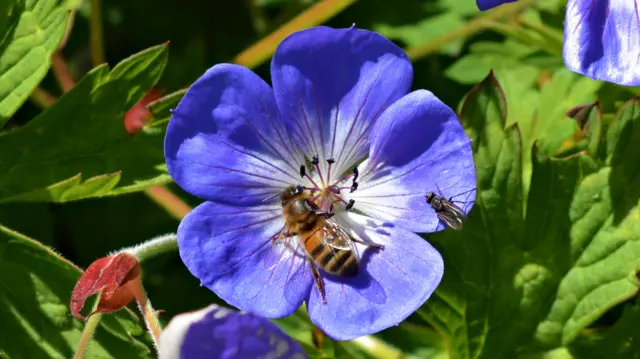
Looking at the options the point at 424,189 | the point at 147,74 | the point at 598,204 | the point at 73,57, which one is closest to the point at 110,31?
the point at 73,57

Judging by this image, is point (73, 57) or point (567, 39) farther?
point (73, 57)

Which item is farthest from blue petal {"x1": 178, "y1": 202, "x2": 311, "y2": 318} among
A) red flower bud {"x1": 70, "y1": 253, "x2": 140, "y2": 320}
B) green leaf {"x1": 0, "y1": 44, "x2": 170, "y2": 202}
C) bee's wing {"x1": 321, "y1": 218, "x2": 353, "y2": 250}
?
green leaf {"x1": 0, "y1": 44, "x2": 170, "y2": 202}

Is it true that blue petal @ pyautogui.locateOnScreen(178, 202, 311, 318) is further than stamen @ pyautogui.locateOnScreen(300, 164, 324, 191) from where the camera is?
No

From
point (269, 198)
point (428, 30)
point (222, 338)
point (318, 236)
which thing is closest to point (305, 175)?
point (269, 198)

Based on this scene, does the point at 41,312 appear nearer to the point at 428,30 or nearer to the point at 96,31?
the point at 96,31

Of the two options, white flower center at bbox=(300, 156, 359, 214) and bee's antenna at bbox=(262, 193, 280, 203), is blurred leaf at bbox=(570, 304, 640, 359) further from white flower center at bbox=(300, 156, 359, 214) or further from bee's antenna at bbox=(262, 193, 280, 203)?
bee's antenna at bbox=(262, 193, 280, 203)

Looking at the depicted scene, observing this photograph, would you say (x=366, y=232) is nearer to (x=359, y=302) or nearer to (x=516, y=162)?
(x=359, y=302)
